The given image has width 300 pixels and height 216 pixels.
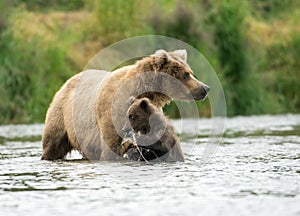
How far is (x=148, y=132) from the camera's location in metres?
11.3

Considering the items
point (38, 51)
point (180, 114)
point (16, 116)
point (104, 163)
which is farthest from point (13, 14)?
point (104, 163)

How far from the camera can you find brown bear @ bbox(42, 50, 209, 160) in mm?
11383

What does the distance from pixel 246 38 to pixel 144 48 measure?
4352 mm

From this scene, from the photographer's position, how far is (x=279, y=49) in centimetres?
3359

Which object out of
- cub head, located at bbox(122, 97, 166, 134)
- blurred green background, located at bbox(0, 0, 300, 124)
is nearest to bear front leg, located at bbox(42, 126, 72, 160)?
cub head, located at bbox(122, 97, 166, 134)

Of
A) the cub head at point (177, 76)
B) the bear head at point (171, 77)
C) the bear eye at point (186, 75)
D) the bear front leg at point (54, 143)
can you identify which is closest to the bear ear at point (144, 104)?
the bear head at point (171, 77)

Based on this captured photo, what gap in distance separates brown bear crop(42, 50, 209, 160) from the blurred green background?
1530 centimetres

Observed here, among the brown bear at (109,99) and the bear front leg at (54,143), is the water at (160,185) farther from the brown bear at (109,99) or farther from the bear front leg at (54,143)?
the brown bear at (109,99)

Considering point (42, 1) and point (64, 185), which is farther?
point (42, 1)

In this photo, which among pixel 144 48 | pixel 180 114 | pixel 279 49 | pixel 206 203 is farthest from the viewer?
pixel 279 49

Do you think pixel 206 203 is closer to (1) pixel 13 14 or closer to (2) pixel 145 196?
(2) pixel 145 196

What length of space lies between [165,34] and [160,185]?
21.1 metres

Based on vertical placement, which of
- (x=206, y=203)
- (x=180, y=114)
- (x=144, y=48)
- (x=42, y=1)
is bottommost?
(x=206, y=203)

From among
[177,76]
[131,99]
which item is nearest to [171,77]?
[177,76]
